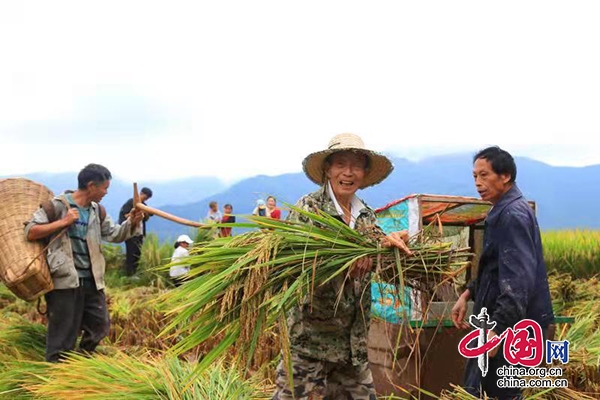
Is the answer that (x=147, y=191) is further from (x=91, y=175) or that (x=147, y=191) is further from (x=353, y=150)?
(x=353, y=150)

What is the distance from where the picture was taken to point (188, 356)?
5.00 m

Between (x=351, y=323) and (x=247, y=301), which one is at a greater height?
(x=247, y=301)

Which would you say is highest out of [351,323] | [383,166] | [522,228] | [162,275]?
[383,166]

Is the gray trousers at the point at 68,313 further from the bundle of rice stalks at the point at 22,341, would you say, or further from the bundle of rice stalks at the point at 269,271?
the bundle of rice stalks at the point at 269,271

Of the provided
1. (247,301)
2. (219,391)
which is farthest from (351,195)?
(219,391)

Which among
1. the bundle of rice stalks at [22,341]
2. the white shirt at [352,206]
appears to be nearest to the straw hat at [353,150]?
the white shirt at [352,206]

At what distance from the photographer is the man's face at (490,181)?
3.06 metres

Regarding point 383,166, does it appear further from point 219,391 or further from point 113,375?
point 113,375

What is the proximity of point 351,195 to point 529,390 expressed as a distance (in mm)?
1532

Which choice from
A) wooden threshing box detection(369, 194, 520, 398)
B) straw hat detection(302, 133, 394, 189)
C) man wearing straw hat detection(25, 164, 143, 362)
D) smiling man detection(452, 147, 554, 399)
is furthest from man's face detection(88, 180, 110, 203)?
smiling man detection(452, 147, 554, 399)

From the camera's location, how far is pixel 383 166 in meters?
3.29

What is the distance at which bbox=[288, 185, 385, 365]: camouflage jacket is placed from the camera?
2.90m

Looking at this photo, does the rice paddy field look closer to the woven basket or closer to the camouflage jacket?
the camouflage jacket

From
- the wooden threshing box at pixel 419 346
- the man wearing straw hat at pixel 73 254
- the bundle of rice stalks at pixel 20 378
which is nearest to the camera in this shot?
the wooden threshing box at pixel 419 346
